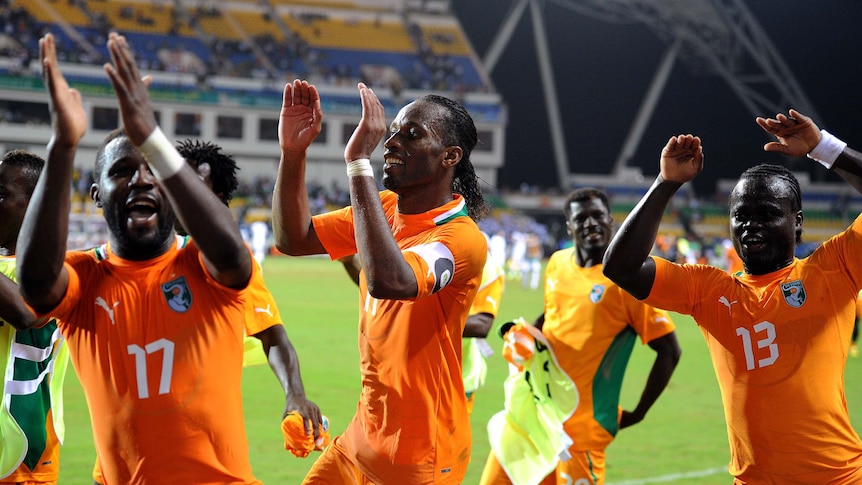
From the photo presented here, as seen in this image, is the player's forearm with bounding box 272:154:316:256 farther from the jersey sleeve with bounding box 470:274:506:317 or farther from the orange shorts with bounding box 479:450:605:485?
the orange shorts with bounding box 479:450:605:485

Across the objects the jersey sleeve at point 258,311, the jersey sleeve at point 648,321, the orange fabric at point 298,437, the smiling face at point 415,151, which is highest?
the smiling face at point 415,151

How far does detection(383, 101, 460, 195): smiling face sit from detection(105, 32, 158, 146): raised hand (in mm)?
1282

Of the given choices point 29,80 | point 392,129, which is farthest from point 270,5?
point 392,129

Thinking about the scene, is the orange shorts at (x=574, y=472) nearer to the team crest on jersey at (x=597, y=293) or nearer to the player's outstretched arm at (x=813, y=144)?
the team crest on jersey at (x=597, y=293)

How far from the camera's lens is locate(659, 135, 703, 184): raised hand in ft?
11.6

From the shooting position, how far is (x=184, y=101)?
143 ft

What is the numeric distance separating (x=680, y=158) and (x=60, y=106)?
2.22 metres

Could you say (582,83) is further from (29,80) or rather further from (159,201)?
(159,201)

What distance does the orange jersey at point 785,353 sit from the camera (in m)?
3.48

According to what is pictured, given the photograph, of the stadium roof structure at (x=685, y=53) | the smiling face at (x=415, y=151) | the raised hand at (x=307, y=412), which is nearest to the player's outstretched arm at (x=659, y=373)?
the smiling face at (x=415, y=151)

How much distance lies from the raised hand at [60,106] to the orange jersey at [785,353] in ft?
7.38

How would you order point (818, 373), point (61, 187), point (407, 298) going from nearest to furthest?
point (61, 187) → point (407, 298) → point (818, 373)

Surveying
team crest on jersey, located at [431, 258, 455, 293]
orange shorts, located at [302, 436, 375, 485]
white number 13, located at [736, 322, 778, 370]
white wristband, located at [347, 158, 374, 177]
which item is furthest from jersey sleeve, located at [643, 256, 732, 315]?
orange shorts, located at [302, 436, 375, 485]

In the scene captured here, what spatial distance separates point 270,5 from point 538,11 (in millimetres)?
15178
